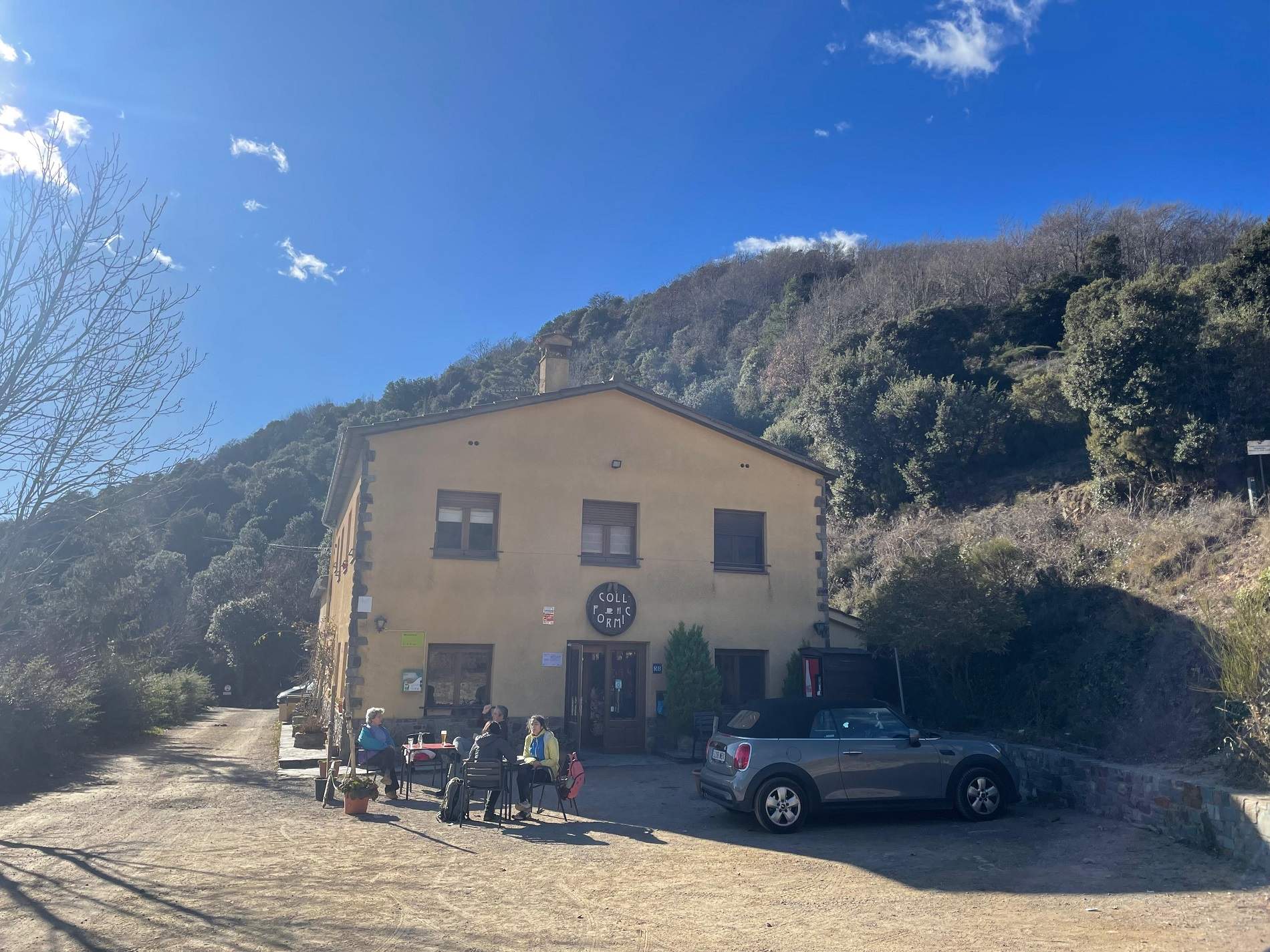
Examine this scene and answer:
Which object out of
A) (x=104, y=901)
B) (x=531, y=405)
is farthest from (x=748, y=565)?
(x=104, y=901)

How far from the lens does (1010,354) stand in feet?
96.7

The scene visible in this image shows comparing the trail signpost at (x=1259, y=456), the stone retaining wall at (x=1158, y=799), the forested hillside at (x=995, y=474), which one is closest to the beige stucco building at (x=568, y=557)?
the forested hillside at (x=995, y=474)

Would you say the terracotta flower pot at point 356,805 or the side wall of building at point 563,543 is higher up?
the side wall of building at point 563,543

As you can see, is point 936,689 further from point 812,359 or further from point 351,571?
point 812,359

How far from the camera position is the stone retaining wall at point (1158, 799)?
7.72 metres

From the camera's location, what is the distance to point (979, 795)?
10305 millimetres

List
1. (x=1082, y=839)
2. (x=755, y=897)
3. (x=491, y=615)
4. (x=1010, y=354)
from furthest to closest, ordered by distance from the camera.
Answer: (x=1010, y=354) → (x=491, y=615) → (x=1082, y=839) → (x=755, y=897)

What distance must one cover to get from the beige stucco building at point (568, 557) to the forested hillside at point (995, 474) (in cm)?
257

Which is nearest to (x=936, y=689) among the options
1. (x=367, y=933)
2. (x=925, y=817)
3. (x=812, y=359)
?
(x=925, y=817)

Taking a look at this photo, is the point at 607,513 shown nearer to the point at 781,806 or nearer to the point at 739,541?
the point at 739,541

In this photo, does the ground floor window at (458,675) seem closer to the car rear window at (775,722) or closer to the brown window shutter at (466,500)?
→ the brown window shutter at (466,500)

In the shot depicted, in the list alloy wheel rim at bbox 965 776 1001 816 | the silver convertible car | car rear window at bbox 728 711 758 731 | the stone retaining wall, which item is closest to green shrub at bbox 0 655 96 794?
car rear window at bbox 728 711 758 731

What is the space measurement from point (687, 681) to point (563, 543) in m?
3.48

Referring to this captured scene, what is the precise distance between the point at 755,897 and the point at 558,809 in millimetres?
4829
